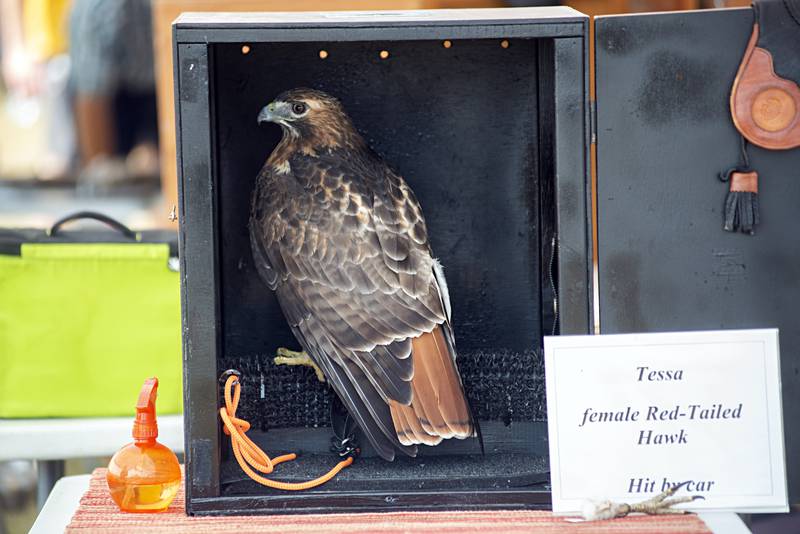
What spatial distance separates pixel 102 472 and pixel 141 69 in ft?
12.5

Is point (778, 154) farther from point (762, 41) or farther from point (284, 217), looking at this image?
point (284, 217)

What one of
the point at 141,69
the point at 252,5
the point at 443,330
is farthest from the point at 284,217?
the point at 141,69

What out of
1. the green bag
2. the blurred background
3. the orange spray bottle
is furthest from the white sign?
the blurred background

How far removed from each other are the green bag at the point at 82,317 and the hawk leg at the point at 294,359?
455 mm

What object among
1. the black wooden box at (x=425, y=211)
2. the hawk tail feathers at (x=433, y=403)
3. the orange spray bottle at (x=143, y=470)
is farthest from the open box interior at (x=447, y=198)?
the orange spray bottle at (x=143, y=470)

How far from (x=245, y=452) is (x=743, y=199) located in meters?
0.78

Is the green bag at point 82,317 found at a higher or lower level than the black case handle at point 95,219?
lower

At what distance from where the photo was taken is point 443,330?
1.50 meters

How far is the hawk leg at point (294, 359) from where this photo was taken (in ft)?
5.32

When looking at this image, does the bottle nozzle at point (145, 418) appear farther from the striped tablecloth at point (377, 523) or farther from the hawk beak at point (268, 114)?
the hawk beak at point (268, 114)

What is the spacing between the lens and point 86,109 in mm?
5441

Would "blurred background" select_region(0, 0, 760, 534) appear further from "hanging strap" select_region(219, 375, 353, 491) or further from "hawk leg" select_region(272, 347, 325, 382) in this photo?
"hanging strap" select_region(219, 375, 353, 491)

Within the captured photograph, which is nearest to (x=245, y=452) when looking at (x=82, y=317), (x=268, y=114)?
(x=268, y=114)

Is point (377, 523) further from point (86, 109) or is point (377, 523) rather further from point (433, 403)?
point (86, 109)
